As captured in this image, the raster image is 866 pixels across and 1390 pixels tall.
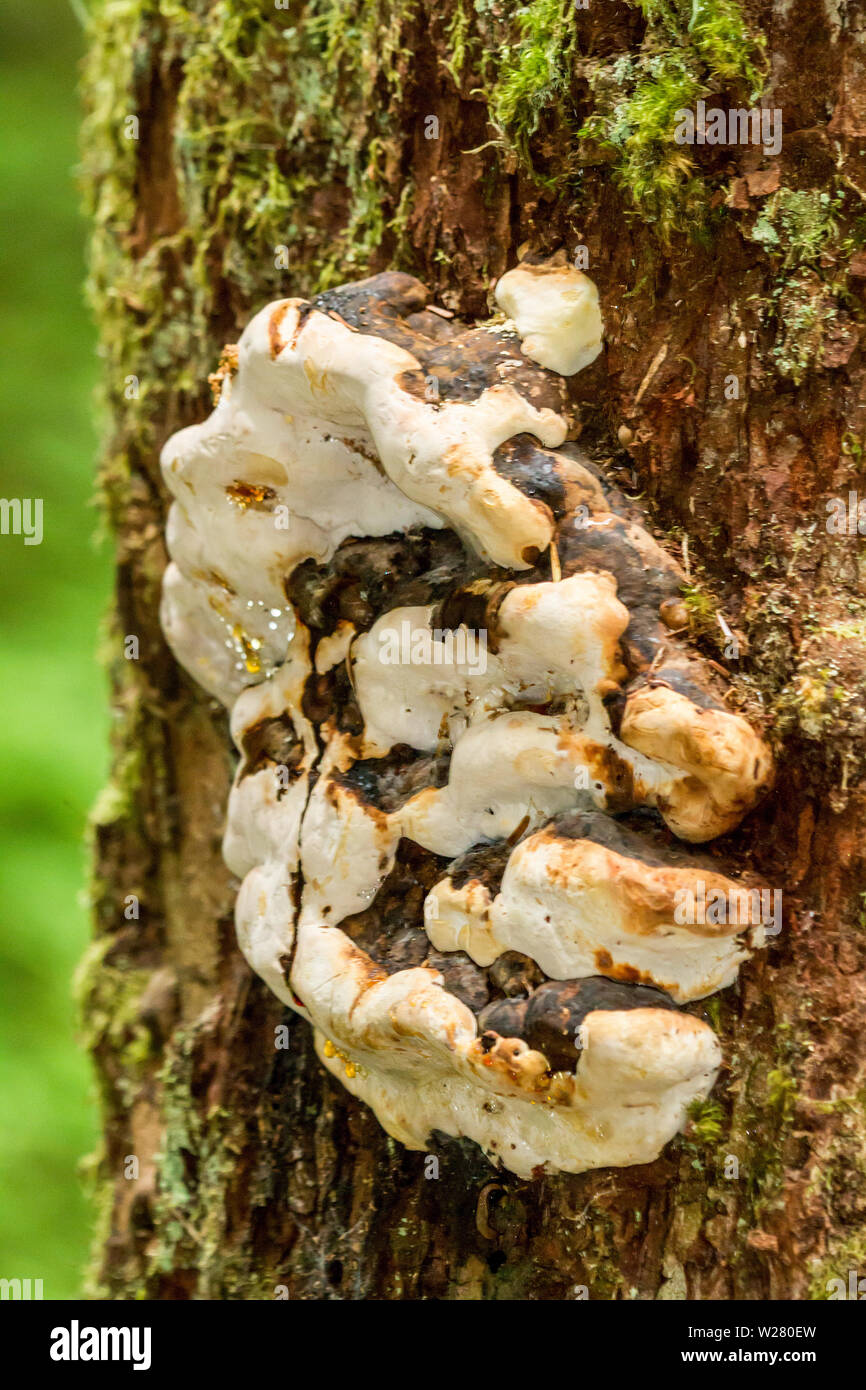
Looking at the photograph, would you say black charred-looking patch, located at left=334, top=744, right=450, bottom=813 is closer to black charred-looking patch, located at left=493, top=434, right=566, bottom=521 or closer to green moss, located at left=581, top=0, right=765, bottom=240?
black charred-looking patch, located at left=493, top=434, right=566, bottom=521

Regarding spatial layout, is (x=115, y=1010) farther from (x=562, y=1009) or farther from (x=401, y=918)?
(x=562, y=1009)

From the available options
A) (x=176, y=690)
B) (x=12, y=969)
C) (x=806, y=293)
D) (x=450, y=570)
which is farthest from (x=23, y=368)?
(x=806, y=293)

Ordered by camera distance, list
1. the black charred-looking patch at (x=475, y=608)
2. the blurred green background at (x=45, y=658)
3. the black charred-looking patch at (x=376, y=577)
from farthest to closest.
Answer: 1. the blurred green background at (x=45, y=658)
2. the black charred-looking patch at (x=376, y=577)
3. the black charred-looking patch at (x=475, y=608)

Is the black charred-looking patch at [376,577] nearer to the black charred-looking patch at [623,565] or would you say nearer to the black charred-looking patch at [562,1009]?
the black charred-looking patch at [623,565]

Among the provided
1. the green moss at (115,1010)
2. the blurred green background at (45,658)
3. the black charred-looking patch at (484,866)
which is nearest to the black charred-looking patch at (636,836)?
the black charred-looking patch at (484,866)

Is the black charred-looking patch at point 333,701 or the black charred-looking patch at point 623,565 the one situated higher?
the black charred-looking patch at point 623,565
